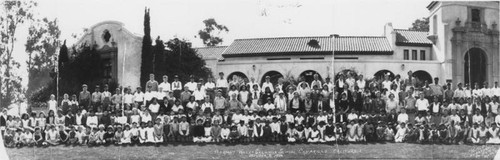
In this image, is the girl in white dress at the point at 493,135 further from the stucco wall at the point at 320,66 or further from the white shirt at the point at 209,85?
the white shirt at the point at 209,85

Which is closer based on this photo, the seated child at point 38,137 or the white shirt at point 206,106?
the seated child at point 38,137

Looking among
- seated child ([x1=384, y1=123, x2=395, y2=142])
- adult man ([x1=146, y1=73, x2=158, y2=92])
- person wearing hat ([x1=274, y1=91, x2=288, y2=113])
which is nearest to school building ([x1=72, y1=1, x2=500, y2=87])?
adult man ([x1=146, y1=73, x2=158, y2=92])

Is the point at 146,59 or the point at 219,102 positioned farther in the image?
the point at 146,59

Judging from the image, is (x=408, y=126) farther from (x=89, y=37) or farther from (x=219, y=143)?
(x=89, y=37)

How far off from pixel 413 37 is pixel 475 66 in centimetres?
198

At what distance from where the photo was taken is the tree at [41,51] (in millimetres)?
13539

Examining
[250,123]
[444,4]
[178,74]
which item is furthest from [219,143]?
[444,4]

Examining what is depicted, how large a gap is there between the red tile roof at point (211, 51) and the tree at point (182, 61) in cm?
27

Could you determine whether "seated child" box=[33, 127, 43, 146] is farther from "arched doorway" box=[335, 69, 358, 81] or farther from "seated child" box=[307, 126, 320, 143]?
"arched doorway" box=[335, 69, 358, 81]

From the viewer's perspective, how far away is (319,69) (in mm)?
19328

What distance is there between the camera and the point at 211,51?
56.3 ft

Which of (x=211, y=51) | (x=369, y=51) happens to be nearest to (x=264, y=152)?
(x=211, y=51)

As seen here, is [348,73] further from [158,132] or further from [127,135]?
[127,135]

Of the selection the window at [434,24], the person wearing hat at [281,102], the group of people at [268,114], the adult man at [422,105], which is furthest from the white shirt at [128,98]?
the window at [434,24]
